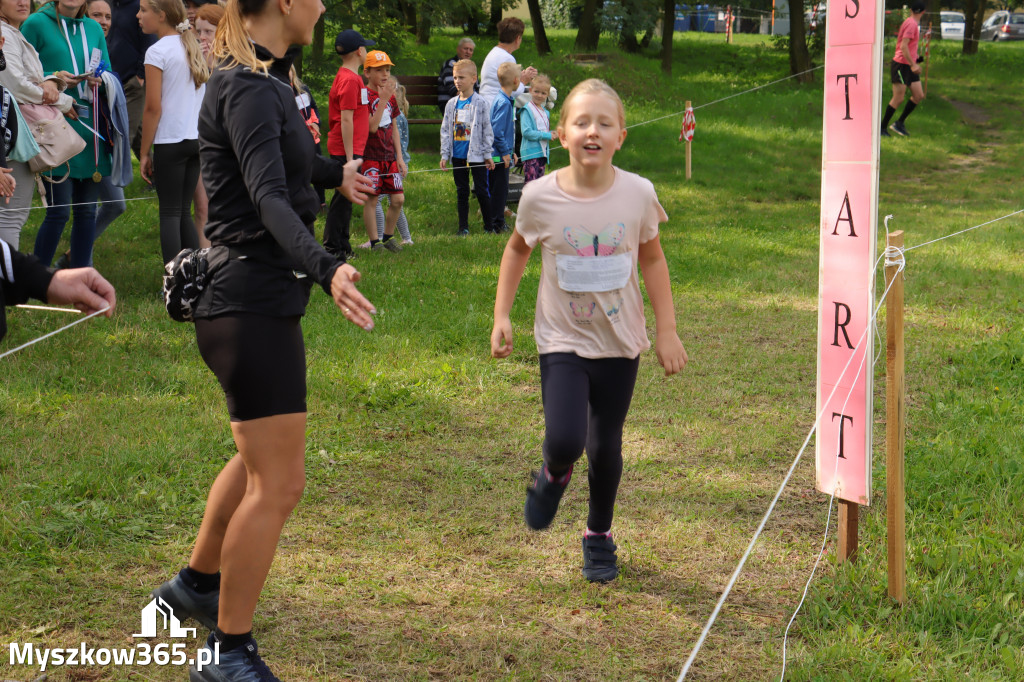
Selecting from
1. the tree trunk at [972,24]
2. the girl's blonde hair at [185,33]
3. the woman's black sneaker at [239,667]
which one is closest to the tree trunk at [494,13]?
the tree trunk at [972,24]

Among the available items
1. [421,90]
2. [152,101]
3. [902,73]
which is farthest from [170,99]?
[902,73]

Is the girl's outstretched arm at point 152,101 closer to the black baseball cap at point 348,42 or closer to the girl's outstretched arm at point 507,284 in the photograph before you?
the black baseball cap at point 348,42

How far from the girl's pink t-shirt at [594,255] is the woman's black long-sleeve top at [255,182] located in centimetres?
97

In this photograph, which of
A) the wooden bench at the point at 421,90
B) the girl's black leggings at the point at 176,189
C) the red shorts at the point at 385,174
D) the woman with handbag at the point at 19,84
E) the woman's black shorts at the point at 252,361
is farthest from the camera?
the wooden bench at the point at 421,90

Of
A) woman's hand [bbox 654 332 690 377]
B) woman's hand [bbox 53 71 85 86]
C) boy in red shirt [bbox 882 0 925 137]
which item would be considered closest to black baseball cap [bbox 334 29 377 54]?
woman's hand [bbox 53 71 85 86]

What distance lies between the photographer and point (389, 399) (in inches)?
227

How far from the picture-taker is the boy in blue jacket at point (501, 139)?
10.4 metres

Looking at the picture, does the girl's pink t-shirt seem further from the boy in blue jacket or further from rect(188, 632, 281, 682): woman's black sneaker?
the boy in blue jacket

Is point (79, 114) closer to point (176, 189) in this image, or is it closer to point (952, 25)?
point (176, 189)

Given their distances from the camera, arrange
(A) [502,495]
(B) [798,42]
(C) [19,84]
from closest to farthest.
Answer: (A) [502,495] → (C) [19,84] → (B) [798,42]

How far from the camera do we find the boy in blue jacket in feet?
34.2

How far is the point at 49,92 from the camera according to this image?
6797 mm

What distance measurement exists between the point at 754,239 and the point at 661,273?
747 centimetres

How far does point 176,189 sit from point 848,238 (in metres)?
5.30
